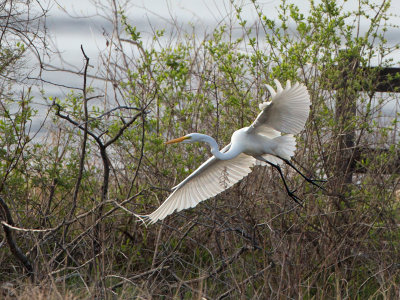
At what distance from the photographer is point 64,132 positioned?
5.01m

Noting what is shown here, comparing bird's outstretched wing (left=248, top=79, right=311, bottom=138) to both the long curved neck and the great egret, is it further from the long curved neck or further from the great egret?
the long curved neck

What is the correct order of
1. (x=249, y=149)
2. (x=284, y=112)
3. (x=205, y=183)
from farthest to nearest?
(x=205, y=183)
(x=249, y=149)
(x=284, y=112)

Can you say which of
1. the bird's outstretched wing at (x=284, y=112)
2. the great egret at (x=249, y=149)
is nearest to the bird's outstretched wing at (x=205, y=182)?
the great egret at (x=249, y=149)

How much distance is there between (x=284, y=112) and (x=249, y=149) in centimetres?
34

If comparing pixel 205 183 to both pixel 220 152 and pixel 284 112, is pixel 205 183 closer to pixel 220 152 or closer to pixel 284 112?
pixel 220 152

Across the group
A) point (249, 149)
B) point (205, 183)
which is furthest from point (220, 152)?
point (205, 183)

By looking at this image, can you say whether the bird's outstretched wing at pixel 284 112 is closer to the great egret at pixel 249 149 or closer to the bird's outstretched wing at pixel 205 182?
the great egret at pixel 249 149

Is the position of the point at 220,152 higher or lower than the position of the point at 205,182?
higher

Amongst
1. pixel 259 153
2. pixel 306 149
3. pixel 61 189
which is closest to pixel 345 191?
pixel 306 149

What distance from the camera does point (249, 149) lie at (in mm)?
4215

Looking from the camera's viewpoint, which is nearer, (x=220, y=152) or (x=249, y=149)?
(x=220, y=152)

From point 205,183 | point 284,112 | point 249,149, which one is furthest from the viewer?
point 205,183

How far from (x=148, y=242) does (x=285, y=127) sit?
56.1 inches

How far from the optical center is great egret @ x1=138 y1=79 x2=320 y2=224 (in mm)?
3941
